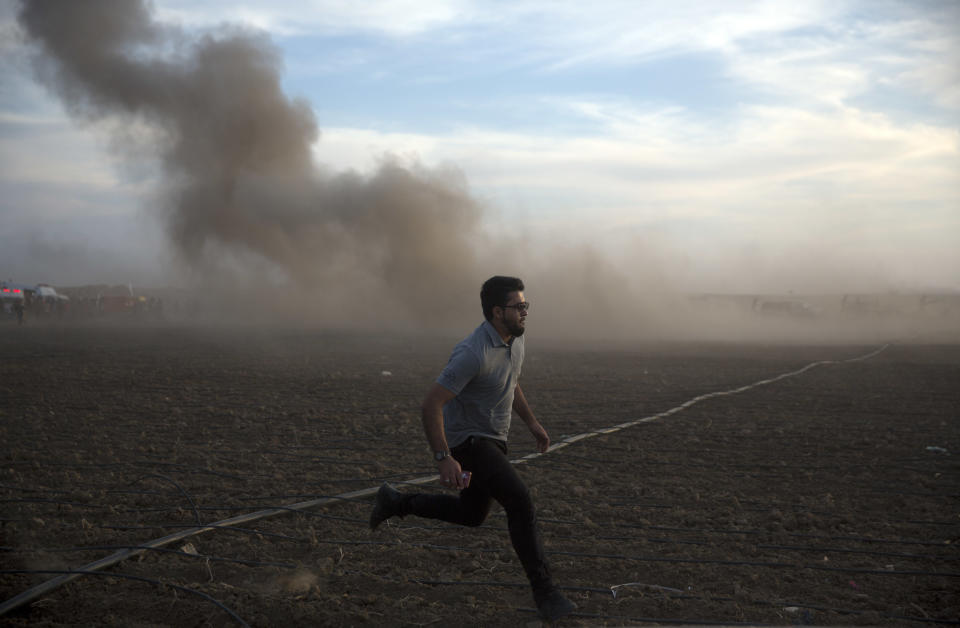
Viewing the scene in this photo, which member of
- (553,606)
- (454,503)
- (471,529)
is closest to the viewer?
(553,606)

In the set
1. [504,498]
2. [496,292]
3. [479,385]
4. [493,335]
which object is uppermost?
[496,292]

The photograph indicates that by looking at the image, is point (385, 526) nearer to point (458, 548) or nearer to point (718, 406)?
point (458, 548)

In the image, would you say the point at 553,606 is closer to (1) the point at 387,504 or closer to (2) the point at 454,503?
(2) the point at 454,503

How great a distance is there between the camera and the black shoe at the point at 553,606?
13.7ft

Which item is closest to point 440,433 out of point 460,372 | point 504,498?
point 460,372

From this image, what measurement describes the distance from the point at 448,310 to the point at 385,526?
40776mm

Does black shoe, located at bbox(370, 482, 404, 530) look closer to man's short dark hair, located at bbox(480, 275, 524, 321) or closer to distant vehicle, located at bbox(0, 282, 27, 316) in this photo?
man's short dark hair, located at bbox(480, 275, 524, 321)

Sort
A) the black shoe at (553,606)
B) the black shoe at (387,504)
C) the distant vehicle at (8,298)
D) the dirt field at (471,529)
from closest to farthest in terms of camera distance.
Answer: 1. the black shoe at (553,606)
2. the dirt field at (471,529)
3. the black shoe at (387,504)
4. the distant vehicle at (8,298)

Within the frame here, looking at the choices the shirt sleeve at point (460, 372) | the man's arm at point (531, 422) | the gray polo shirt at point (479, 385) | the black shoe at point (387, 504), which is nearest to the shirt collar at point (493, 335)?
the gray polo shirt at point (479, 385)

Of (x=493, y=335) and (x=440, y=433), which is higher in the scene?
(x=493, y=335)

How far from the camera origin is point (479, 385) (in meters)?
4.51

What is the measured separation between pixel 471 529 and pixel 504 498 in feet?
7.06

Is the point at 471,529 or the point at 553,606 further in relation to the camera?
the point at 471,529

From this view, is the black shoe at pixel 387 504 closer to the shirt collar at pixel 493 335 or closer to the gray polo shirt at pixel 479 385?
the gray polo shirt at pixel 479 385
